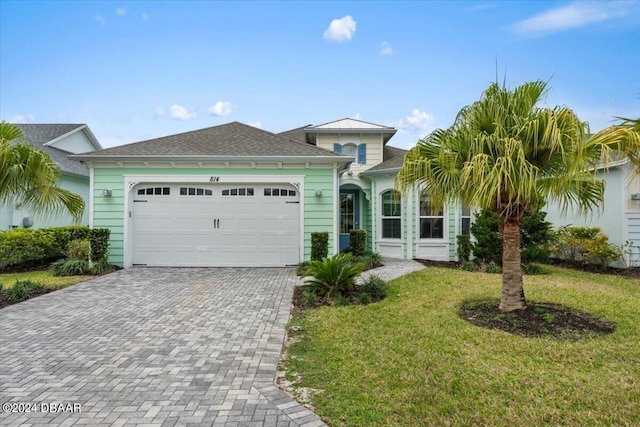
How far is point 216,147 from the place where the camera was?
419 inches

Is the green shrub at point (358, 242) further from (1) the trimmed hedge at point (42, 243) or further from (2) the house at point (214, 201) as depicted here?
(1) the trimmed hedge at point (42, 243)

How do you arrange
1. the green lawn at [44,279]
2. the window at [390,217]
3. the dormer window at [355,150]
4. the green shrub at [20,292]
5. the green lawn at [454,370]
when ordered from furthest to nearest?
the dormer window at [355,150] → the window at [390,217] → the green lawn at [44,279] → the green shrub at [20,292] → the green lawn at [454,370]

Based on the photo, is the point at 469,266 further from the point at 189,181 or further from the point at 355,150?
the point at 189,181

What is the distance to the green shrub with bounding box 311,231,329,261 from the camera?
9.67 m

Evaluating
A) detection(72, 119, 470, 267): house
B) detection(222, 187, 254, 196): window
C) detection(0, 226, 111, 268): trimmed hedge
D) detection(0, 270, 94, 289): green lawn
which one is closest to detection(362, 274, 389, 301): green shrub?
detection(72, 119, 470, 267): house

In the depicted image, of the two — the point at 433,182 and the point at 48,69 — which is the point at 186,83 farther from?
the point at 433,182

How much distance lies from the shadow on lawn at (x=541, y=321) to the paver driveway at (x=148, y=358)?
9.93 feet

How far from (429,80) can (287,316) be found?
10414 mm

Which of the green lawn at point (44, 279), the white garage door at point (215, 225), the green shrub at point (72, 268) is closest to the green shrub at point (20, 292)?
the green lawn at point (44, 279)

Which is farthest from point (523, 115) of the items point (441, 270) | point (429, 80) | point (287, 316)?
point (429, 80)

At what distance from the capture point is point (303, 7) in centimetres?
1165

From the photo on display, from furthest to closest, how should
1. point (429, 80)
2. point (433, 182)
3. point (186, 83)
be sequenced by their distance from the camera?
point (186, 83) → point (429, 80) → point (433, 182)

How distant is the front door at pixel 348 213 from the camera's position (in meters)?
14.4

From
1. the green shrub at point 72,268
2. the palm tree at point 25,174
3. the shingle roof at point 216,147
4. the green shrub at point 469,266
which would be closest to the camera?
the palm tree at point 25,174
